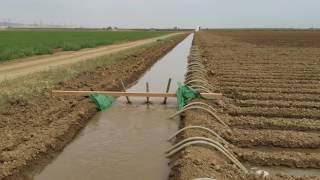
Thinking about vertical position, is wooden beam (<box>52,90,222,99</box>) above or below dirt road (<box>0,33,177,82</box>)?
above

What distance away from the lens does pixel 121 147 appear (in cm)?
827

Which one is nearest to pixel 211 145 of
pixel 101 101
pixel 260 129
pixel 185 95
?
pixel 260 129

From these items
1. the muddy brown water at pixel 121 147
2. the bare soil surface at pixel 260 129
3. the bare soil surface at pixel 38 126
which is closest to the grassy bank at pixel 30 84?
the bare soil surface at pixel 38 126

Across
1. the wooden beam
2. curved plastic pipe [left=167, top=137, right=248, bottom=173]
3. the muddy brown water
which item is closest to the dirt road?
the wooden beam

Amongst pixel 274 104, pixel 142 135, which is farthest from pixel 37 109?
pixel 274 104

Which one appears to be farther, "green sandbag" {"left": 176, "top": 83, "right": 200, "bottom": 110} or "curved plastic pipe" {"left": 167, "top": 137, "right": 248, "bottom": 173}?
"green sandbag" {"left": 176, "top": 83, "right": 200, "bottom": 110}

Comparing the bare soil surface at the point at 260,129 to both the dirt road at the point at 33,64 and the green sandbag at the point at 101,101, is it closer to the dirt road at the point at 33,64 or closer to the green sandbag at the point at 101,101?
the green sandbag at the point at 101,101

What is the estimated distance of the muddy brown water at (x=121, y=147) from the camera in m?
6.95

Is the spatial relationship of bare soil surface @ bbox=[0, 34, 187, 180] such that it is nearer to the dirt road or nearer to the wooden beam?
the wooden beam

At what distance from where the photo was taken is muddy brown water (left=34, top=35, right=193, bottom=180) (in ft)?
22.8

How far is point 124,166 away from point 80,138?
227 centimetres

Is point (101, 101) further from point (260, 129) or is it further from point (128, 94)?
point (260, 129)

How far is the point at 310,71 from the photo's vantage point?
58.2ft

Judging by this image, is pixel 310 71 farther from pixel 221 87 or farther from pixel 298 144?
pixel 298 144
